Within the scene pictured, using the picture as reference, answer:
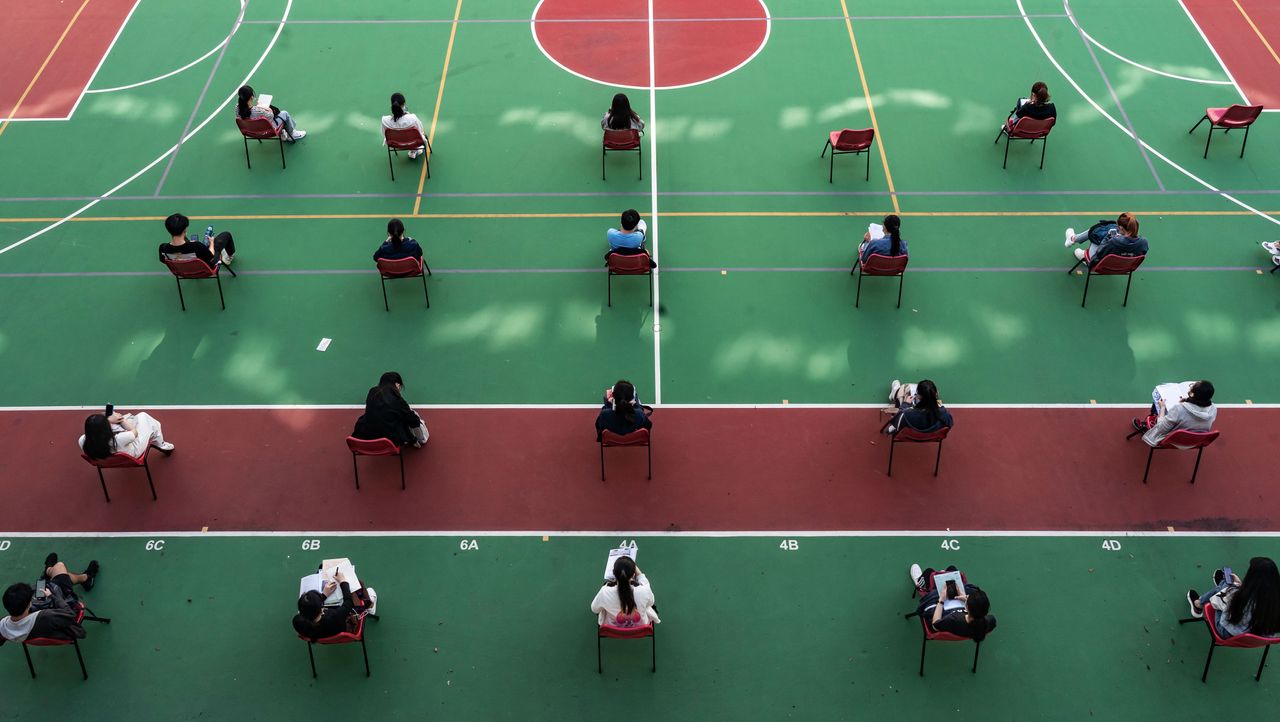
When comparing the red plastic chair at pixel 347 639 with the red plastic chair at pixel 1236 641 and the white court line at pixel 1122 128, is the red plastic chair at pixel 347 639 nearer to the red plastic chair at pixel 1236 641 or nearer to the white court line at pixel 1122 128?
the red plastic chair at pixel 1236 641

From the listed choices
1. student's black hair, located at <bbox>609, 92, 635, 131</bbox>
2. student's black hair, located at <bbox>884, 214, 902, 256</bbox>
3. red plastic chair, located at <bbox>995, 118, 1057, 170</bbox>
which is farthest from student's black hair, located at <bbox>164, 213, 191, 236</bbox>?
red plastic chair, located at <bbox>995, 118, 1057, 170</bbox>

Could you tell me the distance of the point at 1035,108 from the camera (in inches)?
611

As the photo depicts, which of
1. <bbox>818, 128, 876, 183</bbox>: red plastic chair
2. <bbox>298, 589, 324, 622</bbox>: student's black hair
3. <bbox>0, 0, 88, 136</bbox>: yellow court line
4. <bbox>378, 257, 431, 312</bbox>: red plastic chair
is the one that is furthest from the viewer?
<bbox>0, 0, 88, 136</bbox>: yellow court line

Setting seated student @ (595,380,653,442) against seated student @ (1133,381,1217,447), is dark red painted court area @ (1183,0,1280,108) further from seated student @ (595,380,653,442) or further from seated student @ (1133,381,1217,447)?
seated student @ (595,380,653,442)

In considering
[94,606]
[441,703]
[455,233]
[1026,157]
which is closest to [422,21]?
[455,233]

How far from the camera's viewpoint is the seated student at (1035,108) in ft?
49.9

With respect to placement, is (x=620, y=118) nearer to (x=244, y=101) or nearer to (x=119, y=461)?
(x=244, y=101)

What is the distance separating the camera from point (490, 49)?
18531mm

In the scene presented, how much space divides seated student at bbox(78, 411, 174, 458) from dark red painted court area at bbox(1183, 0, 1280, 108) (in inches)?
706

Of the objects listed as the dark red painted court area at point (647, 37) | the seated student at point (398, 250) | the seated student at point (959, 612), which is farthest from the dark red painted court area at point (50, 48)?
the seated student at point (959, 612)

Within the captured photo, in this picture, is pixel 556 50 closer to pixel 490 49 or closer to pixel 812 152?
pixel 490 49

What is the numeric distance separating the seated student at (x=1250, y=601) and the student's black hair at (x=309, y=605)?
863 centimetres

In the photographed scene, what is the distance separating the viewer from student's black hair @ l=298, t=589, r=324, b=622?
362 inches

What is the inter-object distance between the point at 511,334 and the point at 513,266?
139 centimetres
